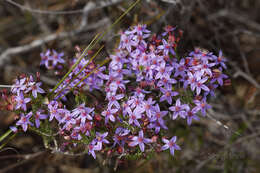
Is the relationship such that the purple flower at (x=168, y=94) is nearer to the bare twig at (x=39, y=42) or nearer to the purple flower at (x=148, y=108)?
the purple flower at (x=148, y=108)

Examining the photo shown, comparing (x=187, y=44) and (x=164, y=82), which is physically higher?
(x=187, y=44)

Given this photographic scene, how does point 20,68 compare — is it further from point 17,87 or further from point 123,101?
point 123,101

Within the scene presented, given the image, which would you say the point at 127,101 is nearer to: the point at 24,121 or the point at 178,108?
the point at 178,108

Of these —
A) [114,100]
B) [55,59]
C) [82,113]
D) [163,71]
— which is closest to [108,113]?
[114,100]

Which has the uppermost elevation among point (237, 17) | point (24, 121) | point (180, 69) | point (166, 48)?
point (237, 17)

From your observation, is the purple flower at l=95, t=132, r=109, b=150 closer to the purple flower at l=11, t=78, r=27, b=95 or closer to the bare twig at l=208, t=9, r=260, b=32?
the purple flower at l=11, t=78, r=27, b=95

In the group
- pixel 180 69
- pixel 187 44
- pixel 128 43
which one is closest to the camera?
pixel 180 69

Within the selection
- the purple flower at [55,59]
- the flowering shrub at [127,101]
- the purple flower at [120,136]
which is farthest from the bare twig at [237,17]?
the purple flower at [120,136]
